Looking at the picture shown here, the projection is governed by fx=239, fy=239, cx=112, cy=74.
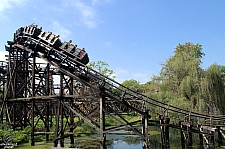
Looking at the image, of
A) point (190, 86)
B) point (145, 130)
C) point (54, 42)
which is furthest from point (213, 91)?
point (54, 42)

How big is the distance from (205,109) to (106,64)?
28.4 m

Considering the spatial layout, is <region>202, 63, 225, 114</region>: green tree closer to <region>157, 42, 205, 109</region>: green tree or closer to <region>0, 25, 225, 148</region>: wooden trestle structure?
<region>157, 42, 205, 109</region>: green tree

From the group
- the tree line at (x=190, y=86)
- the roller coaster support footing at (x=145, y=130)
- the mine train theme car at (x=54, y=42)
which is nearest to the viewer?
the roller coaster support footing at (x=145, y=130)

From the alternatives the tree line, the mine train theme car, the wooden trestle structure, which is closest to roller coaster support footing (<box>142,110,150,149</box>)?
the wooden trestle structure

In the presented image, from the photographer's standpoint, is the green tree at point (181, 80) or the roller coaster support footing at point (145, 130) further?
the green tree at point (181, 80)

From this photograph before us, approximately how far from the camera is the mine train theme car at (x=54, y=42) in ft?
56.0

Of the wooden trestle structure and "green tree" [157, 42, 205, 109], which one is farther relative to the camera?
"green tree" [157, 42, 205, 109]

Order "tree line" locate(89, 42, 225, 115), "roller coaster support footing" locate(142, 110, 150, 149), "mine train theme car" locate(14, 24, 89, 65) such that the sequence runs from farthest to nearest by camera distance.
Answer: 1. "tree line" locate(89, 42, 225, 115)
2. "mine train theme car" locate(14, 24, 89, 65)
3. "roller coaster support footing" locate(142, 110, 150, 149)

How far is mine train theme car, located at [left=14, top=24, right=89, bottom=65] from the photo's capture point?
17.1m

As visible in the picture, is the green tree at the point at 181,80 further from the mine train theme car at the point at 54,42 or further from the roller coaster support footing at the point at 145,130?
the mine train theme car at the point at 54,42

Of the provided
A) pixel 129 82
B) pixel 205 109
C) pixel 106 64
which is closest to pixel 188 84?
pixel 205 109

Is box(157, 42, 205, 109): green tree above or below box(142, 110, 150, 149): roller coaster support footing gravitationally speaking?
above

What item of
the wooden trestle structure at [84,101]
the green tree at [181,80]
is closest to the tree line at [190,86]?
the green tree at [181,80]

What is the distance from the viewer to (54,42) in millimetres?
17266
